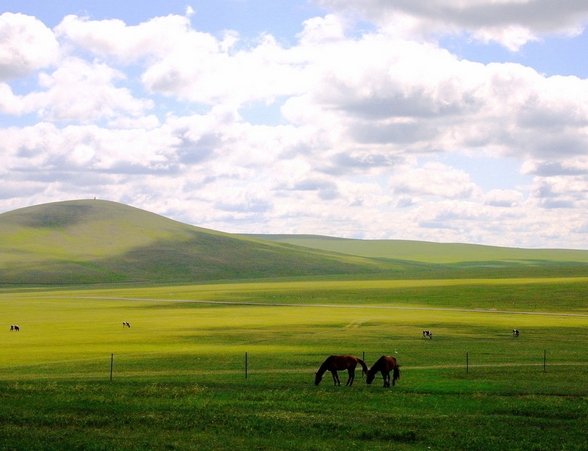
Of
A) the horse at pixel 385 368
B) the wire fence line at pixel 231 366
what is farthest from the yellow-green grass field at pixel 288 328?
the horse at pixel 385 368

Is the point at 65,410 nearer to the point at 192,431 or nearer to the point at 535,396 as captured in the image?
the point at 192,431

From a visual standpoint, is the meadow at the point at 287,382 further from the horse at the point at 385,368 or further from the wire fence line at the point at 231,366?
the horse at the point at 385,368

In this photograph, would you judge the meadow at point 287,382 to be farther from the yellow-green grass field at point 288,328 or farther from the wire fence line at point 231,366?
the yellow-green grass field at point 288,328

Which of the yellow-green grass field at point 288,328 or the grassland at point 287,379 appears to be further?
the yellow-green grass field at point 288,328

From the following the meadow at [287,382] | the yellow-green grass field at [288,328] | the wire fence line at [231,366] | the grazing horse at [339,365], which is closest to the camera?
the meadow at [287,382]

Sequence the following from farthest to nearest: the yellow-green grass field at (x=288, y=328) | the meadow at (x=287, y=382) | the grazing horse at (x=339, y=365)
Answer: the yellow-green grass field at (x=288, y=328) < the grazing horse at (x=339, y=365) < the meadow at (x=287, y=382)

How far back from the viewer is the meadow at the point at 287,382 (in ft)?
65.5

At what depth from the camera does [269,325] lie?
73562mm

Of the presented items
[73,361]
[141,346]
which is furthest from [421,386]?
[141,346]

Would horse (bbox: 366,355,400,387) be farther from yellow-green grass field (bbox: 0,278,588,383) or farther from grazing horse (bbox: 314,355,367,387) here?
yellow-green grass field (bbox: 0,278,588,383)

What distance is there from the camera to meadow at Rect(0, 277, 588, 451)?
20.0 metres

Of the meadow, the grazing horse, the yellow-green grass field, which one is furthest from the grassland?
the grazing horse

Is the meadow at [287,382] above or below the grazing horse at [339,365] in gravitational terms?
below

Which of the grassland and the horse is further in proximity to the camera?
the horse
